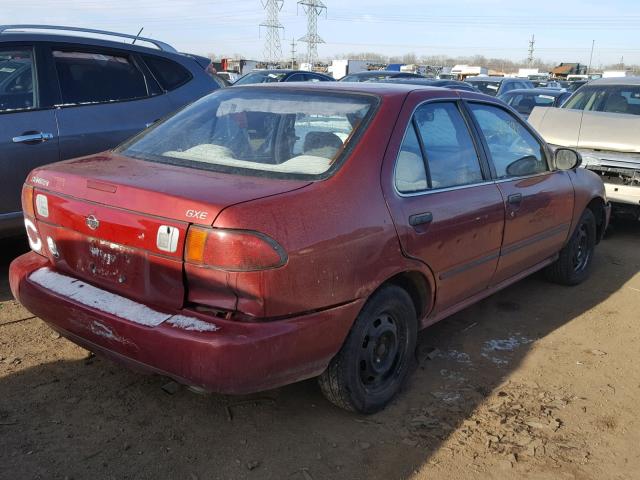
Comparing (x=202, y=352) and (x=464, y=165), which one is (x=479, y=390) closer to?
(x=464, y=165)

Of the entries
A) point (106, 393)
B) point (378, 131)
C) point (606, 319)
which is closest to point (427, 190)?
point (378, 131)

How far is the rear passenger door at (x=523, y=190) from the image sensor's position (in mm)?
3812

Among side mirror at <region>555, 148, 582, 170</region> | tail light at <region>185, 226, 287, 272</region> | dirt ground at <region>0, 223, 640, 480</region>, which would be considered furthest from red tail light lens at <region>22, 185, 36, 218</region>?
side mirror at <region>555, 148, 582, 170</region>

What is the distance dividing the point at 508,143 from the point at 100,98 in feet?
10.4

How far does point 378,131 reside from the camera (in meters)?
2.96

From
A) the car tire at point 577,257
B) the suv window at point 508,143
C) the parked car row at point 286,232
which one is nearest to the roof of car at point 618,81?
the car tire at point 577,257

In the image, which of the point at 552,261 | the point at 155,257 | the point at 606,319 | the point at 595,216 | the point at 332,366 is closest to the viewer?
the point at 155,257

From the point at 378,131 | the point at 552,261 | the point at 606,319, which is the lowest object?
the point at 606,319

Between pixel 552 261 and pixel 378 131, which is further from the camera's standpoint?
pixel 552 261

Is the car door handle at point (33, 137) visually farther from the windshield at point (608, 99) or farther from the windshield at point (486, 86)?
the windshield at point (486, 86)

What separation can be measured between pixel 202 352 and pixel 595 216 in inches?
166

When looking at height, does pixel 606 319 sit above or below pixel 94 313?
below

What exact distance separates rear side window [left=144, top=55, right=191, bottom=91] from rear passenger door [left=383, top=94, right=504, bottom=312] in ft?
9.48

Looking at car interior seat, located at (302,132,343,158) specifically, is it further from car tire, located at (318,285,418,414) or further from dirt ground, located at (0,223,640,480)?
dirt ground, located at (0,223,640,480)
